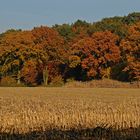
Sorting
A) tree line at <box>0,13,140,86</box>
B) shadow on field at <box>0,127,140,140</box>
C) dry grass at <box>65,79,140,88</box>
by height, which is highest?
tree line at <box>0,13,140,86</box>

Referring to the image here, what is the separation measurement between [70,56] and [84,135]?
74.2 metres

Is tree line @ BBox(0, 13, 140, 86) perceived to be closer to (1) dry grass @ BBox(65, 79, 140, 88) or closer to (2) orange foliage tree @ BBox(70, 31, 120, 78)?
(2) orange foliage tree @ BBox(70, 31, 120, 78)

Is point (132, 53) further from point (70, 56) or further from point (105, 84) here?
point (70, 56)

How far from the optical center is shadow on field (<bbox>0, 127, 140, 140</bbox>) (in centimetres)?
1220

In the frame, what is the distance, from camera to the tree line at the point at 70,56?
82.0 meters

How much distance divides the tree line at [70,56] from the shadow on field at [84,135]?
63.1 metres

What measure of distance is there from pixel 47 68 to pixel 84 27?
76.8 feet

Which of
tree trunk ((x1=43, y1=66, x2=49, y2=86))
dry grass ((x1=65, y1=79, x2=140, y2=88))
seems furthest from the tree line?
dry grass ((x1=65, y1=79, x2=140, y2=88))

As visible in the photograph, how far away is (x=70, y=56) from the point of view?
8681 cm

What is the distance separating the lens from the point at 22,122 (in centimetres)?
1670

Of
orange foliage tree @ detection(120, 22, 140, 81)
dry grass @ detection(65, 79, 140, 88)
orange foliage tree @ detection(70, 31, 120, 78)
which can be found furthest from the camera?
orange foliage tree @ detection(70, 31, 120, 78)

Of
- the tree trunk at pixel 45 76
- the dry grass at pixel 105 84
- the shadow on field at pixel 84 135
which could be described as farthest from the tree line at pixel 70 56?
the shadow on field at pixel 84 135

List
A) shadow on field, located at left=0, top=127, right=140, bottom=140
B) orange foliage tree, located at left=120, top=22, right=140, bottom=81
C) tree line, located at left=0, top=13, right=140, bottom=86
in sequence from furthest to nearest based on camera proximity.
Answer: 1. tree line, located at left=0, top=13, right=140, bottom=86
2. orange foliage tree, located at left=120, top=22, right=140, bottom=81
3. shadow on field, located at left=0, top=127, right=140, bottom=140

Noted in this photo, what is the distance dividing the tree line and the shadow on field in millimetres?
63117
